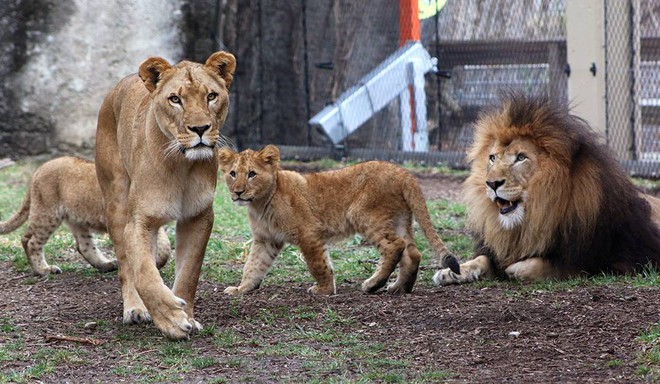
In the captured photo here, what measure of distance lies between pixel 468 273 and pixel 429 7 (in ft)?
18.4

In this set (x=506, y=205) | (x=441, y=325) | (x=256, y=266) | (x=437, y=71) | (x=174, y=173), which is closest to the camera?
(x=174, y=173)

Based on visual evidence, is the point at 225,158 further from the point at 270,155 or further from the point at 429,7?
the point at 429,7

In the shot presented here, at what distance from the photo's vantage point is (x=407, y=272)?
5.83 metres

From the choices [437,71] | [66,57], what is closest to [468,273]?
[437,71]

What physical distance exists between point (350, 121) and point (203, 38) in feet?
5.71

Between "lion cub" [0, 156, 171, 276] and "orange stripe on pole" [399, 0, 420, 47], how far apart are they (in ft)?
16.6

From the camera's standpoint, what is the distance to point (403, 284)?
585 cm

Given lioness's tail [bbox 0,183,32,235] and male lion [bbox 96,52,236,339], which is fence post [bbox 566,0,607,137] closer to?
lioness's tail [bbox 0,183,32,235]

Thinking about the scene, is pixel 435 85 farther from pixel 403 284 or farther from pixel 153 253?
pixel 153 253

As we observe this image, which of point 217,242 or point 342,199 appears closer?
point 342,199

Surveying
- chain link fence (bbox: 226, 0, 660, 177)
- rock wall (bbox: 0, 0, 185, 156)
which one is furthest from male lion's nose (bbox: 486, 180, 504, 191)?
rock wall (bbox: 0, 0, 185, 156)

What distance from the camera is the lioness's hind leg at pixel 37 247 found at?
6.74 metres

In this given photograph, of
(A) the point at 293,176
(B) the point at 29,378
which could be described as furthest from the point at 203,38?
(B) the point at 29,378

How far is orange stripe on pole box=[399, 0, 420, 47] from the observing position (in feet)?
36.7
